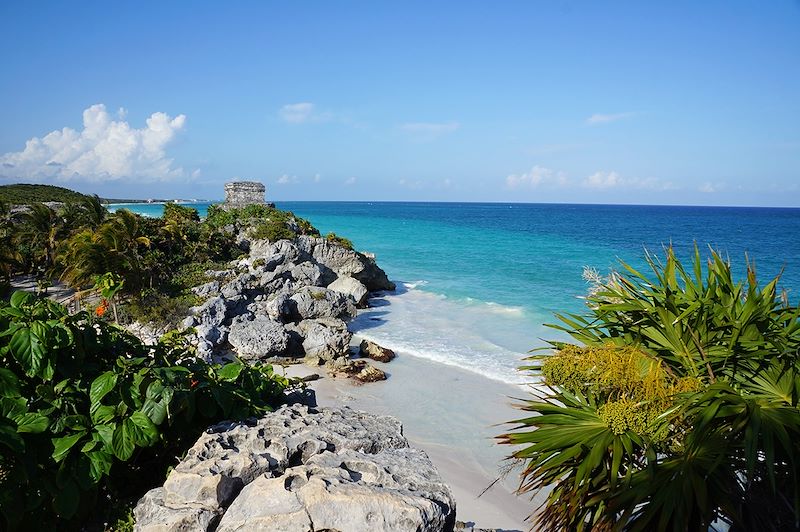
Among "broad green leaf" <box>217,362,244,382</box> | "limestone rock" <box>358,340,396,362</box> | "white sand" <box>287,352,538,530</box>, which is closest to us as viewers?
"broad green leaf" <box>217,362,244,382</box>

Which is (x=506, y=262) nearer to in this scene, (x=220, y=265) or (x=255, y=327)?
(x=220, y=265)

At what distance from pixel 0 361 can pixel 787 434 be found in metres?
5.33

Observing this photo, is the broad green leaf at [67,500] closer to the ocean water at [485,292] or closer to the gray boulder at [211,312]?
the ocean water at [485,292]

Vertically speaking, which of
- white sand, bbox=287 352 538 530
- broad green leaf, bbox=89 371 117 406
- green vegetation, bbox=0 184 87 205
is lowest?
white sand, bbox=287 352 538 530

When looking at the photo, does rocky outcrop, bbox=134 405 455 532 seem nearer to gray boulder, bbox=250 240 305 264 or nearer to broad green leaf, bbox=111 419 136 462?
broad green leaf, bbox=111 419 136 462

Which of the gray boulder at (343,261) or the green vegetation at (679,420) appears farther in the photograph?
the gray boulder at (343,261)

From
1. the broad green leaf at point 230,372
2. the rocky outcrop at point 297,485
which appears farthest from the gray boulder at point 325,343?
the rocky outcrop at point 297,485

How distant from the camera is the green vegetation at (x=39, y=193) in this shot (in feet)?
127

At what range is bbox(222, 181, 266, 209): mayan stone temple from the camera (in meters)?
35.5

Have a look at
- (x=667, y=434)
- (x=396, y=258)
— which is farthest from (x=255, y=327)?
(x=396, y=258)

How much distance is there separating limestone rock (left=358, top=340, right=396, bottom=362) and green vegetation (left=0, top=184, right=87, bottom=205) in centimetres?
3221

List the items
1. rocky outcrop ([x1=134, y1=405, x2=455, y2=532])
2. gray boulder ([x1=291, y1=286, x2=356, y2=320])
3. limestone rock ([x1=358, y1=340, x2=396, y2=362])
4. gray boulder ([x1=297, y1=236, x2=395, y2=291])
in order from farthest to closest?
gray boulder ([x1=297, y1=236, x2=395, y2=291])
gray boulder ([x1=291, y1=286, x2=356, y2=320])
limestone rock ([x1=358, y1=340, x2=396, y2=362])
rocky outcrop ([x1=134, y1=405, x2=455, y2=532])

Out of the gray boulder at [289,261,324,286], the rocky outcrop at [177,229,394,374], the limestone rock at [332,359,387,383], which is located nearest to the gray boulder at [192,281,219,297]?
the rocky outcrop at [177,229,394,374]

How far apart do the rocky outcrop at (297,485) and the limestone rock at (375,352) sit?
11177 millimetres
